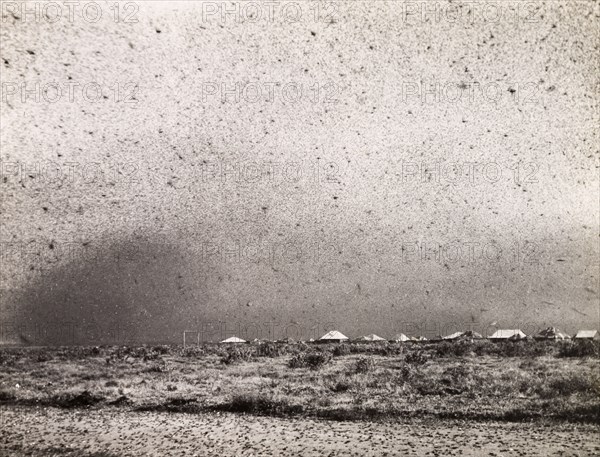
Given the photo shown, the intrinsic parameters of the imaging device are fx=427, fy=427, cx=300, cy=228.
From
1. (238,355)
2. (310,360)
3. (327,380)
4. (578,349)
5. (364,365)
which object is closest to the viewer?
(327,380)

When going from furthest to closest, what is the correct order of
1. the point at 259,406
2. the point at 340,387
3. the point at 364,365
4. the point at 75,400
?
the point at 364,365, the point at 340,387, the point at 75,400, the point at 259,406

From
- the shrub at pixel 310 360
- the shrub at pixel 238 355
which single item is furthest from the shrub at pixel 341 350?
the shrub at pixel 238 355

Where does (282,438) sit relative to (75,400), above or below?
above

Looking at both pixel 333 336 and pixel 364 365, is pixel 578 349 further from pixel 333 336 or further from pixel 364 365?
pixel 333 336

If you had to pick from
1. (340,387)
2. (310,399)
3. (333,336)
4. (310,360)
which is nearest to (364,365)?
(310,360)

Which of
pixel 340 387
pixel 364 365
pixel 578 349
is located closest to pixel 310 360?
pixel 364 365

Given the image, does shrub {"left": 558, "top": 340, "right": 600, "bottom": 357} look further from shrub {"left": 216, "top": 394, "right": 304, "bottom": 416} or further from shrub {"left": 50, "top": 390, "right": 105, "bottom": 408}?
shrub {"left": 50, "top": 390, "right": 105, "bottom": 408}

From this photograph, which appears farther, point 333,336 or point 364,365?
point 333,336

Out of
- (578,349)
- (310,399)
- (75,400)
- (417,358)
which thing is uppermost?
(578,349)

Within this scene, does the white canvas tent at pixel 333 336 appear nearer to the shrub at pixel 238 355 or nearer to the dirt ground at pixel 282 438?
the shrub at pixel 238 355
